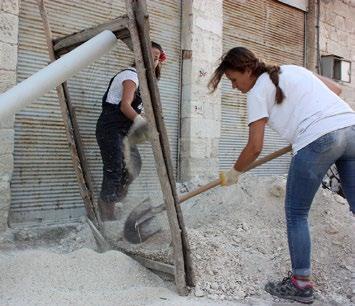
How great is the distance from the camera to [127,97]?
3.20 metres

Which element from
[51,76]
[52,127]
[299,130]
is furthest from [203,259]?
[52,127]

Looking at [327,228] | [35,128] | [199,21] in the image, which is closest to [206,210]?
[327,228]

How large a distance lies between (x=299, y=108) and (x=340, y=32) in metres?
5.34

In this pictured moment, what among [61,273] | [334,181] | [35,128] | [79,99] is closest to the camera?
[61,273]

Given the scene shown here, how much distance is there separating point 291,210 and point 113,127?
139 centimetres

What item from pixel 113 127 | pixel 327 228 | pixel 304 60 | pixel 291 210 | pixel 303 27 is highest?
pixel 303 27

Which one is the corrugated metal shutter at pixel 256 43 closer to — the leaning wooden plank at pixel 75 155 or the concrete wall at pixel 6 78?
the leaning wooden plank at pixel 75 155

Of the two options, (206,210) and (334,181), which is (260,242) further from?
(334,181)

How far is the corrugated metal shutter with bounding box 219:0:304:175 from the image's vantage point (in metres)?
5.71

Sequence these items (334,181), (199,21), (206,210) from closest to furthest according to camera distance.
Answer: (206,210), (199,21), (334,181)

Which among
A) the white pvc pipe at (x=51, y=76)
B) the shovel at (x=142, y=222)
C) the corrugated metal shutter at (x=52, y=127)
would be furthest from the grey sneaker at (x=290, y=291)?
the white pvc pipe at (x=51, y=76)

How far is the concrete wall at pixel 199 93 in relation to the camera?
5.04 meters

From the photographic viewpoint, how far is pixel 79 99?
351 cm

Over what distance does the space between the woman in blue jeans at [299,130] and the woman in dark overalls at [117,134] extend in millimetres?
753
